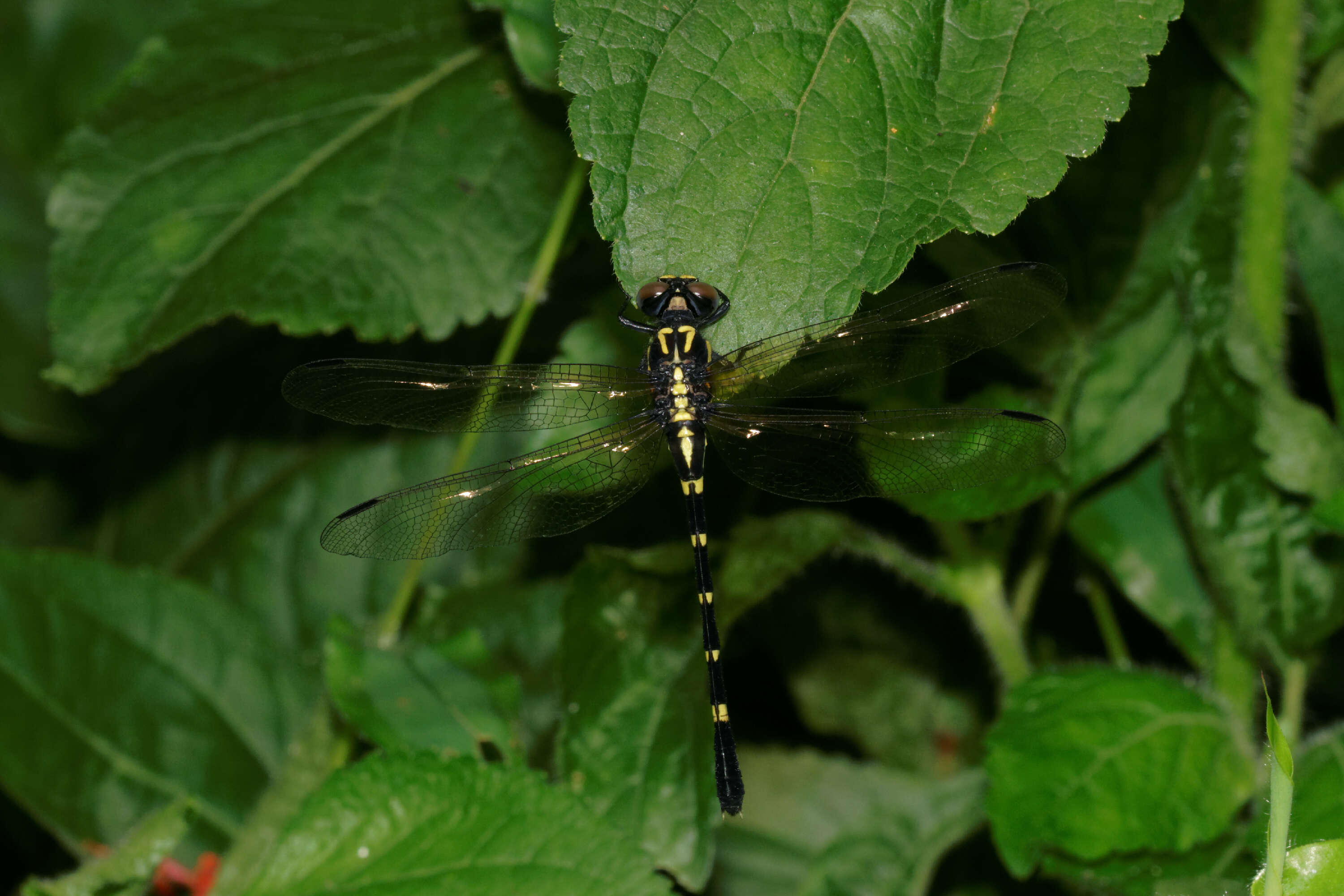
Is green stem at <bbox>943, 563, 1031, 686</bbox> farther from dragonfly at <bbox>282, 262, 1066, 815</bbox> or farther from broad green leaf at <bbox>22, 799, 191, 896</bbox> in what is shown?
broad green leaf at <bbox>22, 799, 191, 896</bbox>

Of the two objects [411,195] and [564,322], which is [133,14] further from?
[564,322]

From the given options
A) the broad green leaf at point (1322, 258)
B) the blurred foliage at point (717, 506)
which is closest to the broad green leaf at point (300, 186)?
the blurred foliage at point (717, 506)

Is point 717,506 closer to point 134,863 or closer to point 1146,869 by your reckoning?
point 1146,869

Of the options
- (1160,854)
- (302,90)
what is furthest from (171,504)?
(1160,854)

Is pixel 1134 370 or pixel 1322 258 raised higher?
pixel 1322 258

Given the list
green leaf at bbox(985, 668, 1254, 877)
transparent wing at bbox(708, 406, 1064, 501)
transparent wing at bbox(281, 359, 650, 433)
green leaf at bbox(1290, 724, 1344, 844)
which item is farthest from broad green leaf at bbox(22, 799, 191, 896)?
green leaf at bbox(1290, 724, 1344, 844)

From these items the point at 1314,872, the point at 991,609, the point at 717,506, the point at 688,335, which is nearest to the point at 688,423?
the point at 688,335
